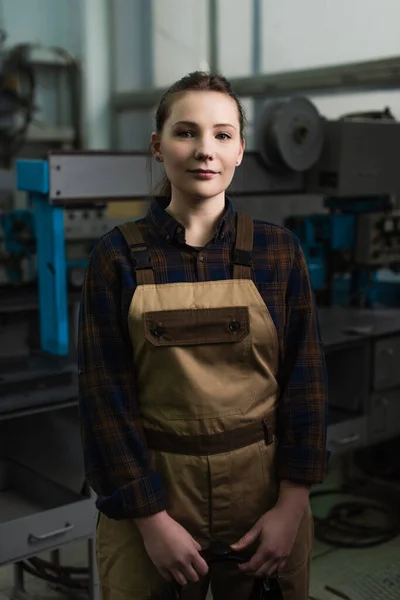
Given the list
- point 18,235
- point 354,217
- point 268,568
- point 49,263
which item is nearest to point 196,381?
point 268,568

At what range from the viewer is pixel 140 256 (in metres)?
1.06

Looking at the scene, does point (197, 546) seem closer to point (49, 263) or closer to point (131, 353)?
point (131, 353)

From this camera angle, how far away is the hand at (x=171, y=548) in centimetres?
103

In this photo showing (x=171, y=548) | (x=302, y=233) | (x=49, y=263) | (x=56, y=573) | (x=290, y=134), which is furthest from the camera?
(x=302, y=233)

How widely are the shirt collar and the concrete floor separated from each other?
141 cm

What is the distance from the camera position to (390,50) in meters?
3.09

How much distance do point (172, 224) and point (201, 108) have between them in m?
0.17

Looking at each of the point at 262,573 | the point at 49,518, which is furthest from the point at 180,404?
the point at 49,518

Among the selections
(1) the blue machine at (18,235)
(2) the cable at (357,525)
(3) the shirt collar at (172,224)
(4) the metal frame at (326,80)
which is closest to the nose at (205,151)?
Result: (3) the shirt collar at (172,224)

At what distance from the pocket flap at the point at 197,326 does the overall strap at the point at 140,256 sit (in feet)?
0.17

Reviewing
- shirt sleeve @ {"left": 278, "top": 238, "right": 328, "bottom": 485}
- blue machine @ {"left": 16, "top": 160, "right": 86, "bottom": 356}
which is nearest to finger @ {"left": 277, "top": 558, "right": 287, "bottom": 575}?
shirt sleeve @ {"left": 278, "top": 238, "right": 328, "bottom": 485}

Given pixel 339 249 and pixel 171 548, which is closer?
pixel 171 548

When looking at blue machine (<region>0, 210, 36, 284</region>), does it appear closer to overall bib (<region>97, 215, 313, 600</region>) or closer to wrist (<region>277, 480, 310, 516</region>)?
overall bib (<region>97, 215, 313, 600</region>)

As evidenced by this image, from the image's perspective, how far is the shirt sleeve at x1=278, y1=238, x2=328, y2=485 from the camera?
1.11m
